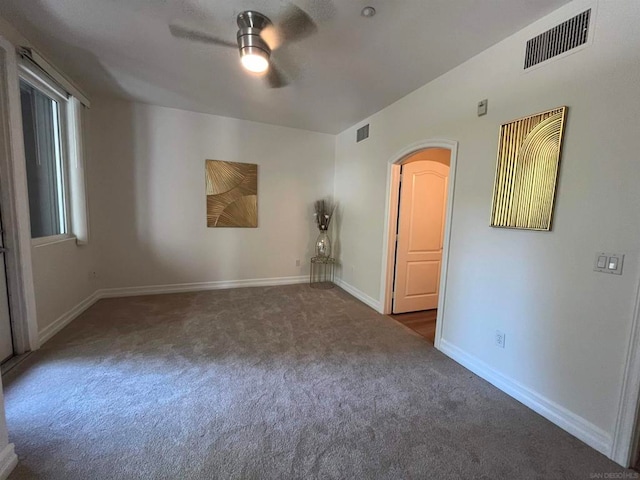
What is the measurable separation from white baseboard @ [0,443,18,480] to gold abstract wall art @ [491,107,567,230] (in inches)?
133

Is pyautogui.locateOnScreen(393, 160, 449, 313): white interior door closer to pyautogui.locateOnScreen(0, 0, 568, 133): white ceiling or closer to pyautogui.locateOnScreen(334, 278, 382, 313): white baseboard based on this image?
pyautogui.locateOnScreen(334, 278, 382, 313): white baseboard

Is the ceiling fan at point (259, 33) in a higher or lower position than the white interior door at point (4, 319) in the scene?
higher

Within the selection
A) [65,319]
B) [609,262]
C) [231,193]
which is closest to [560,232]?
[609,262]

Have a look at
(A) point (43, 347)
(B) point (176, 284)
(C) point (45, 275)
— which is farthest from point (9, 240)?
(B) point (176, 284)

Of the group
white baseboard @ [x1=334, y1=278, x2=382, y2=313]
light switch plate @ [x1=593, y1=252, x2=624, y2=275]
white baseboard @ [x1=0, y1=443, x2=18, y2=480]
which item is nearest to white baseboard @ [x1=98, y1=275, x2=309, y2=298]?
white baseboard @ [x1=334, y1=278, x2=382, y2=313]

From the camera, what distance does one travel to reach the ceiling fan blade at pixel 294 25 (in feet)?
5.98

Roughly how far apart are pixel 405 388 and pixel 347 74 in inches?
117

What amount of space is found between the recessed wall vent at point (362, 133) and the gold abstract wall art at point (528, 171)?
2129 mm

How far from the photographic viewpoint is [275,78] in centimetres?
275

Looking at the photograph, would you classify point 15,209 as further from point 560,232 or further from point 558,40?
point 558,40

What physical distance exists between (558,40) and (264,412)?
3216 mm

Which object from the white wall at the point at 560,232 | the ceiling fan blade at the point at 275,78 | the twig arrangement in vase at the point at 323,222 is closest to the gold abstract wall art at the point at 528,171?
the white wall at the point at 560,232

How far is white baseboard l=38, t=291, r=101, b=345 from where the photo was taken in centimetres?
255

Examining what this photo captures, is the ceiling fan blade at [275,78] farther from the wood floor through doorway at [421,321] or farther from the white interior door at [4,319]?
the wood floor through doorway at [421,321]
